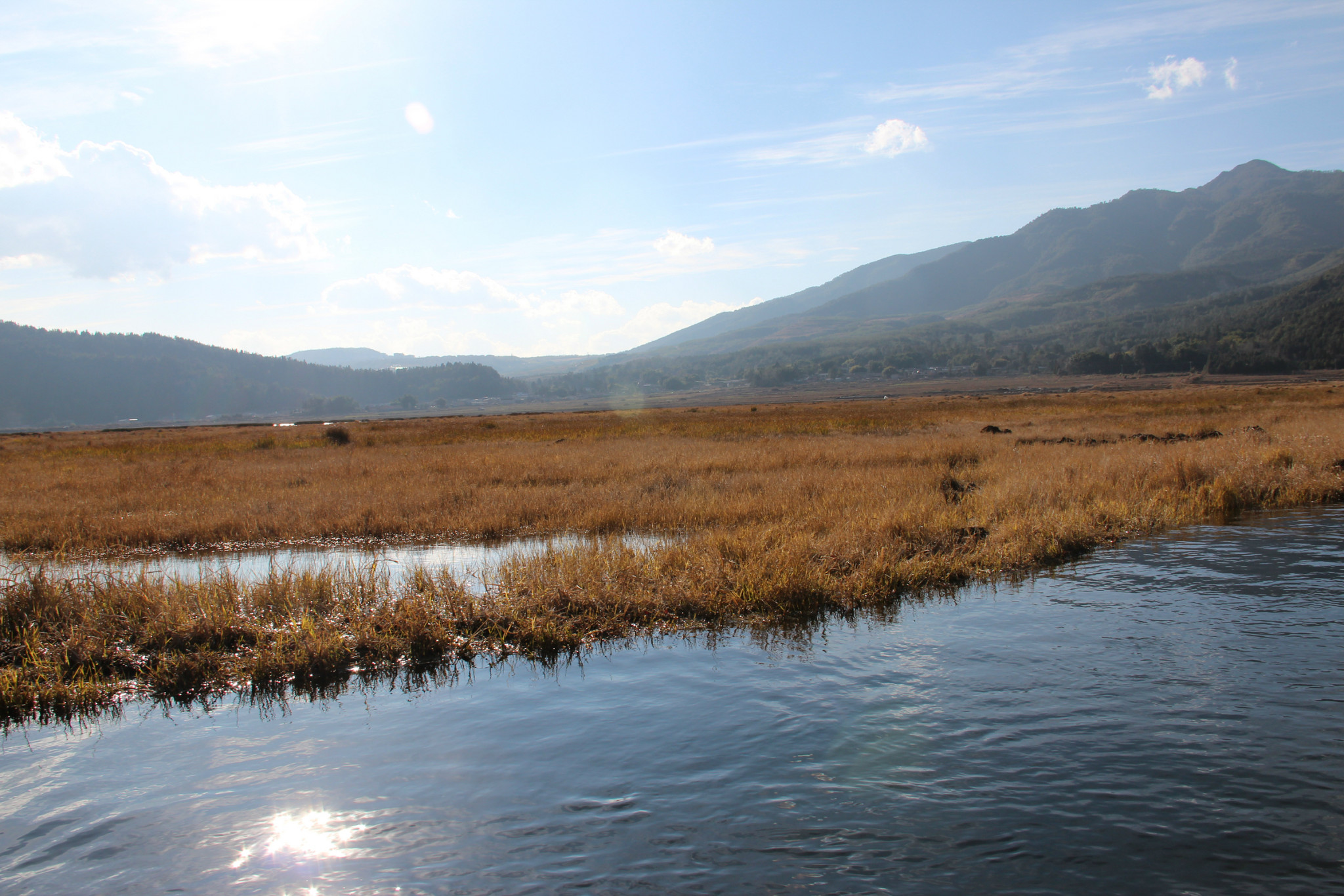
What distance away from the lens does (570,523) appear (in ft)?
58.9

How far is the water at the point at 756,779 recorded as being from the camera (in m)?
5.26

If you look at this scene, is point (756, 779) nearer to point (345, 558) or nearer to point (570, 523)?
point (345, 558)

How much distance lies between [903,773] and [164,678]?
8.38 m

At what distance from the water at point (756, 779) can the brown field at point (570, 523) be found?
1.26m

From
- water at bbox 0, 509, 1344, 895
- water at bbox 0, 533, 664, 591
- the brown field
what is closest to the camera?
water at bbox 0, 509, 1344, 895

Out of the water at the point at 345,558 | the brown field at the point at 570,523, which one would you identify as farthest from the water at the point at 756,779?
the water at the point at 345,558

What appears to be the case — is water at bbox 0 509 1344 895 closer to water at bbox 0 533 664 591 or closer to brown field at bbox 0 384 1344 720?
brown field at bbox 0 384 1344 720

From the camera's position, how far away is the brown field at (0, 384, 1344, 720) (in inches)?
386

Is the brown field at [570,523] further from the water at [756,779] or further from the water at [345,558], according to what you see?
the water at [756,779]

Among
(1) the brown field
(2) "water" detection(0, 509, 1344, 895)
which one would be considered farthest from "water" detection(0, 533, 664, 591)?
(2) "water" detection(0, 509, 1344, 895)

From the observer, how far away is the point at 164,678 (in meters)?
8.97

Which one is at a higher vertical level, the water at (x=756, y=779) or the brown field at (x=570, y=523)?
the brown field at (x=570, y=523)

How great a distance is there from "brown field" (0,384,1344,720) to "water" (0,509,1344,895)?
1262 mm


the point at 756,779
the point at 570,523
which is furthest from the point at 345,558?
the point at 756,779
